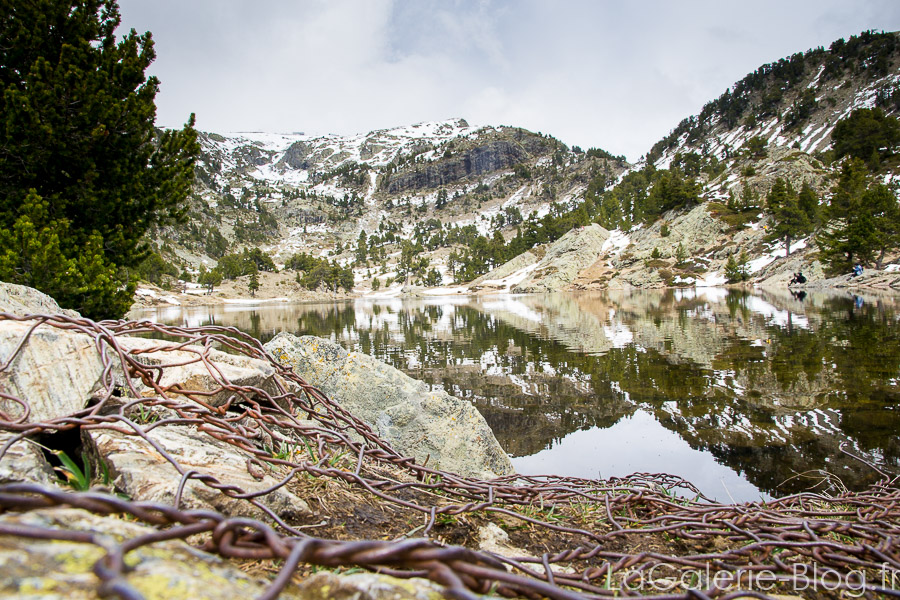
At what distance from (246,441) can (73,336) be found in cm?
121

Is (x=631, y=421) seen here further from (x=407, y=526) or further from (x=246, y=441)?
(x=246, y=441)

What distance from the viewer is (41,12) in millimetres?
8492

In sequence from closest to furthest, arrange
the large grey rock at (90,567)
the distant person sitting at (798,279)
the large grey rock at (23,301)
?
the large grey rock at (90,567)
the large grey rock at (23,301)
the distant person sitting at (798,279)

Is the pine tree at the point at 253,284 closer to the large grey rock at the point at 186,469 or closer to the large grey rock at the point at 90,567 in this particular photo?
the large grey rock at the point at 186,469

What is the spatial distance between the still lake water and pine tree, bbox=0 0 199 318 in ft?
25.4

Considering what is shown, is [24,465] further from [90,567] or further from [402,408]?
[402,408]

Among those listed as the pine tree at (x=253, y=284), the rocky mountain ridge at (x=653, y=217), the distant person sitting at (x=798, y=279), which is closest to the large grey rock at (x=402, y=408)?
Answer: the rocky mountain ridge at (x=653, y=217)

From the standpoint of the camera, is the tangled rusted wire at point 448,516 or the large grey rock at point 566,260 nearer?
the tangled rusted wire at point 448,516

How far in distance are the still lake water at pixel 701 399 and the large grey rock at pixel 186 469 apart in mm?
4286

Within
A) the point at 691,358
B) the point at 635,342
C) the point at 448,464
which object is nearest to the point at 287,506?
the point at 448,464

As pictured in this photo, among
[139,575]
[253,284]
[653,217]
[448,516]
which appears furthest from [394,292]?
[139,575]

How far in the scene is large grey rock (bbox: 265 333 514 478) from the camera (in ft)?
15.1

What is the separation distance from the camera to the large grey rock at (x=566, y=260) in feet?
244

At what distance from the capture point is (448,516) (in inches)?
90.0
